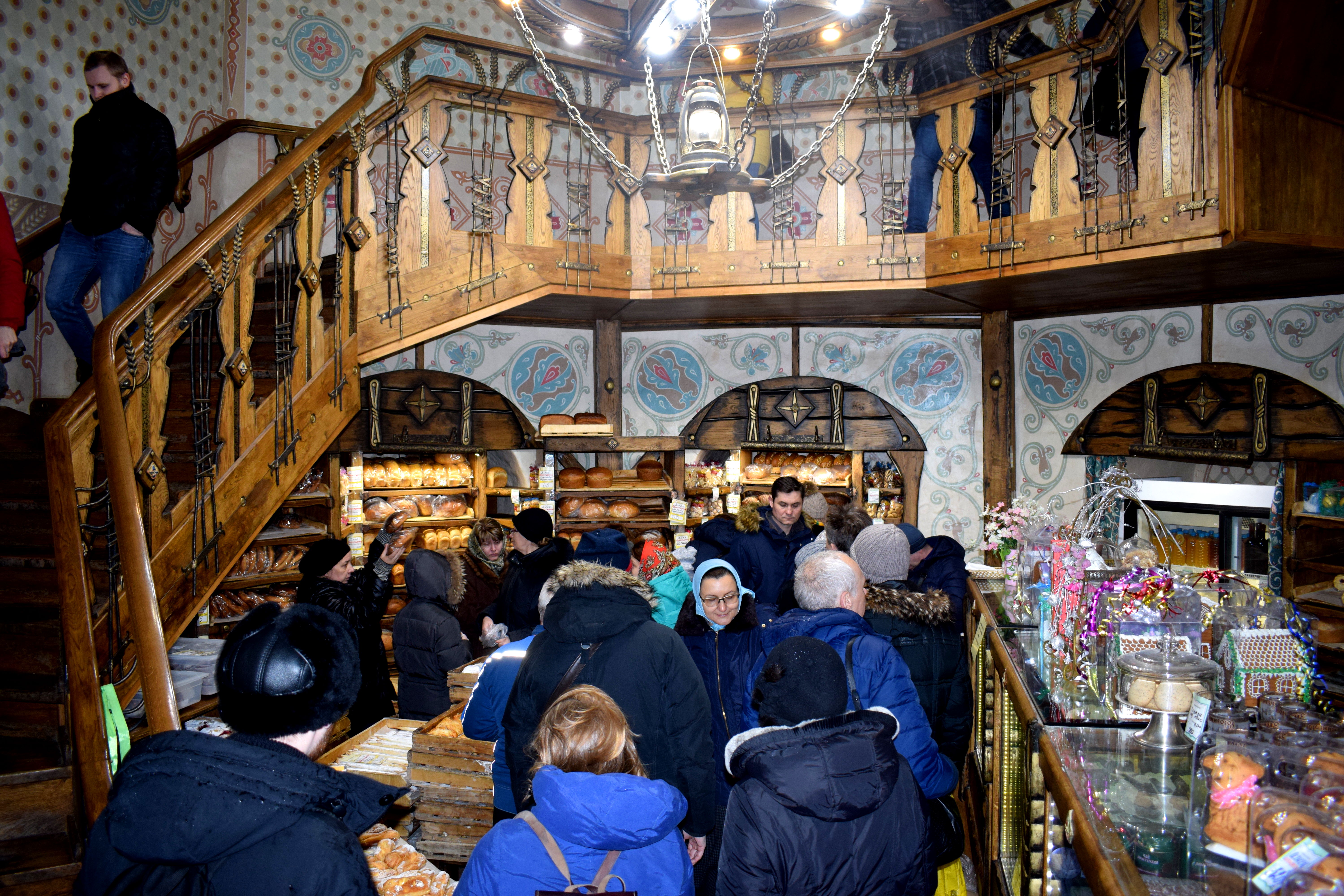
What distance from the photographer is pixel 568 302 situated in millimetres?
6945

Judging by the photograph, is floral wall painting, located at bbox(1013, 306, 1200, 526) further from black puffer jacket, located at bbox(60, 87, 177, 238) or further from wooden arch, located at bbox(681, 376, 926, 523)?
black puffer jacket, located at bbox(60, 87, 177, 238)

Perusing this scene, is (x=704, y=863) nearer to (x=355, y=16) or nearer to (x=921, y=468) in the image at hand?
(x=921, y=468)

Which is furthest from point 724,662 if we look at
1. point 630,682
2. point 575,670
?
point 575,670

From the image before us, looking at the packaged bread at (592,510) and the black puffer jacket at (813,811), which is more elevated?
the packaged bread at (592,510)

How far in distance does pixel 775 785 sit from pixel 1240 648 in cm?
141

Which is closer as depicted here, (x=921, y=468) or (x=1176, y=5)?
(x=1176, y=5)

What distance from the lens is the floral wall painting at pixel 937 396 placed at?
7656mm

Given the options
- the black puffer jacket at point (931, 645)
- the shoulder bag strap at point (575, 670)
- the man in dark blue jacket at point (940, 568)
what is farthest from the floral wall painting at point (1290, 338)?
the shoulder bag strap at point (575, 670)

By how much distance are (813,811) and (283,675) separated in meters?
1.20

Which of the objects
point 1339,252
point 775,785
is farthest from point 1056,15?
point 775,785

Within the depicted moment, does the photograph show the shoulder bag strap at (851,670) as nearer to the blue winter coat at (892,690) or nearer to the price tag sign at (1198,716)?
the blue winter coat at (892,690)

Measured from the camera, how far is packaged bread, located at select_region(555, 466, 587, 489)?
7582 mm

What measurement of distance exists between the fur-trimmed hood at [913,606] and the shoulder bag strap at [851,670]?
836 millimetres

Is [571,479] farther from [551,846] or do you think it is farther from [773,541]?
[551,846]
